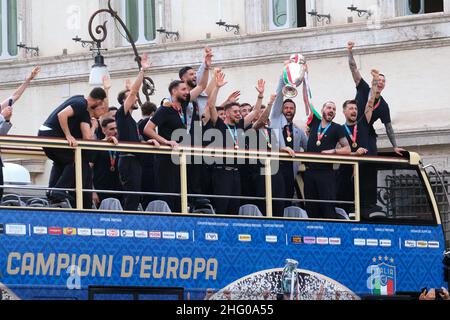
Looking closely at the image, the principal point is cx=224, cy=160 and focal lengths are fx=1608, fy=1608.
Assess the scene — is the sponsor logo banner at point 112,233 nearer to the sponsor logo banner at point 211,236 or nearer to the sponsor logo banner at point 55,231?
the sponsor logo banner at point 55,231

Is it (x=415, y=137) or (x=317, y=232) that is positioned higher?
(x=415, y=137)

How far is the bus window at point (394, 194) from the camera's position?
19047mm

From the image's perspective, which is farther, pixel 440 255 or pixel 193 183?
pixel 440 255

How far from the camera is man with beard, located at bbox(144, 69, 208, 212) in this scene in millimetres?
17734

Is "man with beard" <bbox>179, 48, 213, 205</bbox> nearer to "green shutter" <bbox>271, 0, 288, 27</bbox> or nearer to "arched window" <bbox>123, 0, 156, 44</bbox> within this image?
"green shutter" <bbox>271, 0, 288, 27</bbox>

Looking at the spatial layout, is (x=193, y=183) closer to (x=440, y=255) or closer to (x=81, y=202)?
(x=81, y=202)

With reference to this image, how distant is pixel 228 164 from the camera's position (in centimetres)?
1844

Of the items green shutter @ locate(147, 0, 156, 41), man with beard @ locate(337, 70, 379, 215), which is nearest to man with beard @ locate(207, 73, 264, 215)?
man with beard @ locate(337, 70, 379, 215)

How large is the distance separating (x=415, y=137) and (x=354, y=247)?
38.4 feet

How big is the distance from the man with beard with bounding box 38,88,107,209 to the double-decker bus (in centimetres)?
14

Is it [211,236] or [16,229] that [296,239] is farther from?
[16,229]

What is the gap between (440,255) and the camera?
63.4ft

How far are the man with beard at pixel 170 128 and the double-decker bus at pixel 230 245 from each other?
0.30ft
